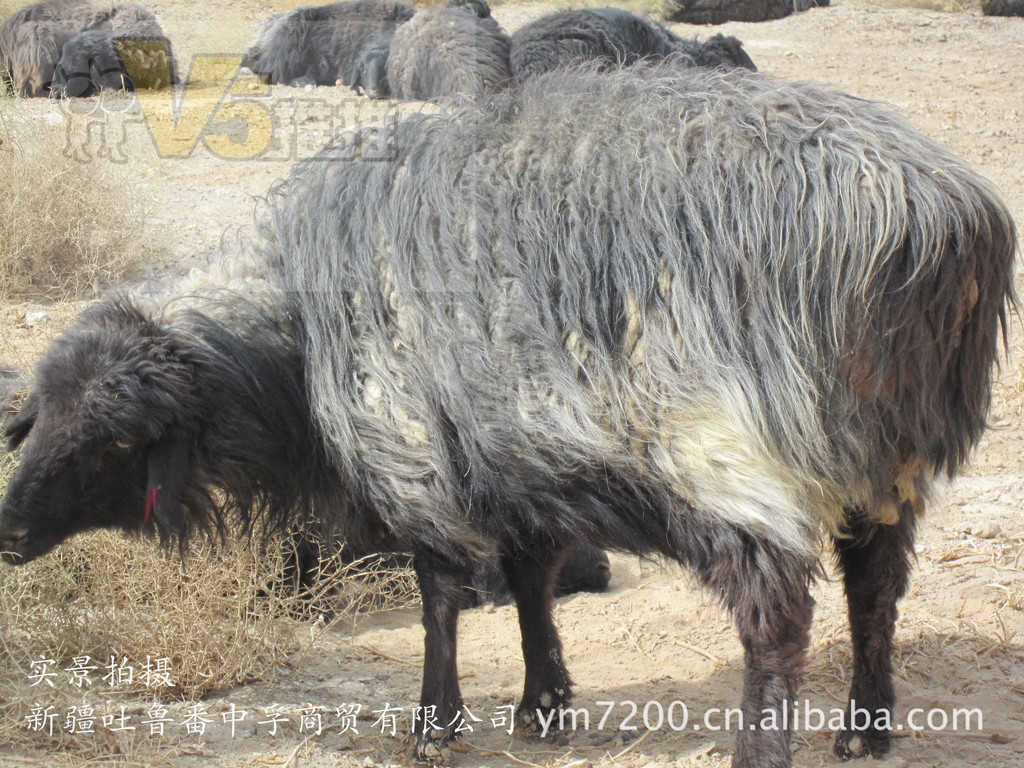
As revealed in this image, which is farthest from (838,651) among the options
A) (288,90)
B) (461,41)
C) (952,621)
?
(288,90)

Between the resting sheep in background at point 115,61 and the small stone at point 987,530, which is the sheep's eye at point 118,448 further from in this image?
the resting sheep in background at point 115,61

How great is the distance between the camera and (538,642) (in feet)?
13.4

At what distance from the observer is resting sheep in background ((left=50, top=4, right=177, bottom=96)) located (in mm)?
12211

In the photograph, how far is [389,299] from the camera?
3.34 m

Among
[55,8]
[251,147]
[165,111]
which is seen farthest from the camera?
[55,8]

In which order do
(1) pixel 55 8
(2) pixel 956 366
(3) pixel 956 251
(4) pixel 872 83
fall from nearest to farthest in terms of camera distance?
(3) pixel 956 251
(2) pixel 956 366
(4) pixel 872 83
(1) pixel 55 8

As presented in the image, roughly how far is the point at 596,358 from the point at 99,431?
5.43ft

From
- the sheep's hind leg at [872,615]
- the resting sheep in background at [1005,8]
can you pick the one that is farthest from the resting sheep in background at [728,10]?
the sheep's hind leg at [872,615]

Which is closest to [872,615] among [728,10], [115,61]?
[115,61]

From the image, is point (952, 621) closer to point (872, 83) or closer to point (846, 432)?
point (846, 432)

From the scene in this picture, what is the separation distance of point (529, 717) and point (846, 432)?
1871 millimetres

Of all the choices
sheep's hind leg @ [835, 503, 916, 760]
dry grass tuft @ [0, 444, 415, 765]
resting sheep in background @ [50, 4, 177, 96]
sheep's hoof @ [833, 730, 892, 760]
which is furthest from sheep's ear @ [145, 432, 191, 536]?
resting sheep in background @ [50, 4, 177, 96]

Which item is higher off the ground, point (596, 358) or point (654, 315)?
point (654, 315)

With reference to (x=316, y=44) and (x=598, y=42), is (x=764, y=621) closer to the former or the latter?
(x=598, y=42)
